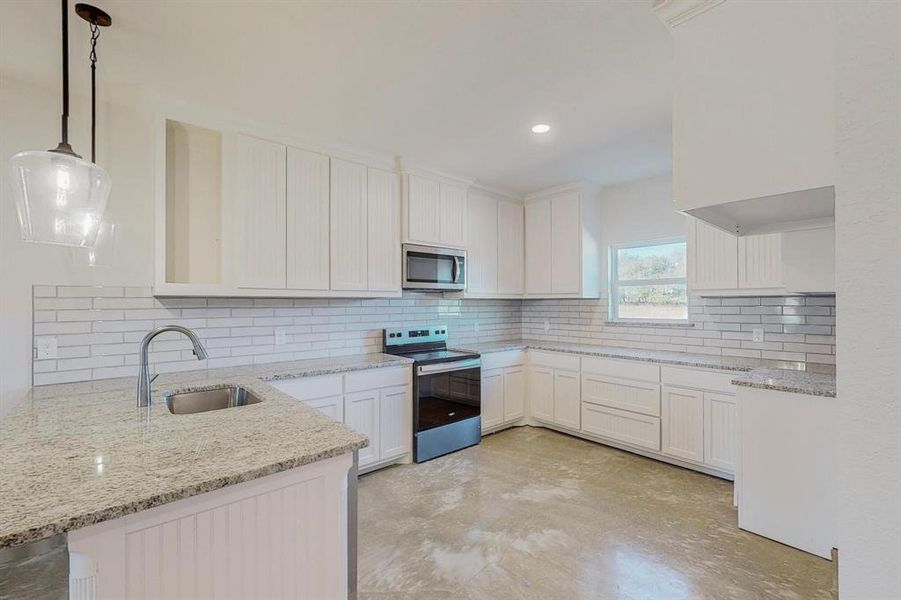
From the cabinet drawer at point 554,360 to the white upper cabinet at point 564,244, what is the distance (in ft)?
2.06

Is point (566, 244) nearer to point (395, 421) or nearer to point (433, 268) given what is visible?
point (433, 268)

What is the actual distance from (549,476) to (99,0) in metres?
3.63

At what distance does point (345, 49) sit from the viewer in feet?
6.37

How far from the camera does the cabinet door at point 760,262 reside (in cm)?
287

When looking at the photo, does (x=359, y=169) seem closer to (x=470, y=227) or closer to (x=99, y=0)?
(x=470, y=227)

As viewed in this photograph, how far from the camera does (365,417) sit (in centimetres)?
A: 303

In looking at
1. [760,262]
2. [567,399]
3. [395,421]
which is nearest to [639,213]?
[760,262]

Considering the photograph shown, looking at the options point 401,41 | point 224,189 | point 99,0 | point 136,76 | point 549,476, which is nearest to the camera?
point 99,0

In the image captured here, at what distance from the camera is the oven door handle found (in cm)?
333

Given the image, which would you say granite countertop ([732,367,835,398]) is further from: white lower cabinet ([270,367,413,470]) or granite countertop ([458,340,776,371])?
white lower cabinet ([270,367,413,470])

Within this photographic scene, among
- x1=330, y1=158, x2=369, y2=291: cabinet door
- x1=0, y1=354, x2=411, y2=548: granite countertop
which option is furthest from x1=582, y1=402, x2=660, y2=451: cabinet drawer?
x1=0, y1=354, x2=411, y2=548: granite countertop

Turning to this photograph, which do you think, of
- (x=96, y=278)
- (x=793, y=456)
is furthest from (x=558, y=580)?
(x=96, y=278)

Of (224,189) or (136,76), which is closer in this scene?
(136,76)

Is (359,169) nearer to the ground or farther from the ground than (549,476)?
farther from the ground
